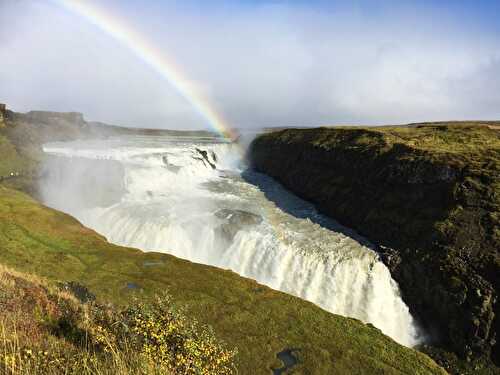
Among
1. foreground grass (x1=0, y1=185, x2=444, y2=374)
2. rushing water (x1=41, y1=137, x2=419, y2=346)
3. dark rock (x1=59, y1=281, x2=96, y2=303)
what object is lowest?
rushing water (x1=41, y1=137, x2=419, y2=346)

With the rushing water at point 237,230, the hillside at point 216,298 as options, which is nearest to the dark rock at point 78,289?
the hillside at point 216,298

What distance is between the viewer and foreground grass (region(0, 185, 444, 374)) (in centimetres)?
1927

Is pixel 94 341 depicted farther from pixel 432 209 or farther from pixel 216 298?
pixel 432 209

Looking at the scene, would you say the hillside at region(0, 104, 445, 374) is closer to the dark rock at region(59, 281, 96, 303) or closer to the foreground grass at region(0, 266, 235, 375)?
the dark rock at region(59, 281, 96, 303)

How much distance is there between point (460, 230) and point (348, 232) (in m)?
14.1

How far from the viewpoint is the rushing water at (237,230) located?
122 feet

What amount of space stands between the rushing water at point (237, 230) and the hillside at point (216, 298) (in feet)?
35.6

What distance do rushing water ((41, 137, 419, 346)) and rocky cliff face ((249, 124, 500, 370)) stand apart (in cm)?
265

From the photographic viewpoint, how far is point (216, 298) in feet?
81.9

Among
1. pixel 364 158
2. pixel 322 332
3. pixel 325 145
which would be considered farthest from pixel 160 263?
pixel 325 145

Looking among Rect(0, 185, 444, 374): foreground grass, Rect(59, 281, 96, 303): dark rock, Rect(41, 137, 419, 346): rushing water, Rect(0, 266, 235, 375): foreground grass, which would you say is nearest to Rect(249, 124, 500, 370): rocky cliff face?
Rect(41, 137, 419, 346): rushing water

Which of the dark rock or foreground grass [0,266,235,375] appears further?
the dark rock

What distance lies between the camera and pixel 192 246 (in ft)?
146

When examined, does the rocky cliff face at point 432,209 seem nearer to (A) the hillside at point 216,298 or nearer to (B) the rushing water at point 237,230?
(B) the rushing water at point 237,230
